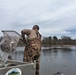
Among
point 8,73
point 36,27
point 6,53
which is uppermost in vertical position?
point 36,27

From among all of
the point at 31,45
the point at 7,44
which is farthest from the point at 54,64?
the point at 7,44

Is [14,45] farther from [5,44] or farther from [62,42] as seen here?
[62,42]

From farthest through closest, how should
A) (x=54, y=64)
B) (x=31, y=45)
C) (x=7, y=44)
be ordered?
(x=54, y=64) < (x=31, y=45) < (x=7, y=44)

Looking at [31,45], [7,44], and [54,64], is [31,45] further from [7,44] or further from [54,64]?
[54,64]

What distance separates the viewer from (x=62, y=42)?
81.4 m

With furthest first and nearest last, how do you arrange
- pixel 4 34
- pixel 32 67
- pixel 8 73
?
pixel 4 34 < pixel 32 67 < pixel 8 73

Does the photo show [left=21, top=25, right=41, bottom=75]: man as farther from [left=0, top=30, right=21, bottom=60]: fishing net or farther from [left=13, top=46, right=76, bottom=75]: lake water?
[left=0, top=30, right=21, bottom=60]: fishing net

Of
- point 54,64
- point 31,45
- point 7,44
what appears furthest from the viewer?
point 54,64

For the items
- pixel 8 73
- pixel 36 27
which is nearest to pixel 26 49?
pixel 36 27

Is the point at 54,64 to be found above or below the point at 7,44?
below

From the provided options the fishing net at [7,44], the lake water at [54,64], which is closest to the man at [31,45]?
the lake water at [54,64]

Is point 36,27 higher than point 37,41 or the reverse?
higher

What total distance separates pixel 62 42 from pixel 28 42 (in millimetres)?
77755

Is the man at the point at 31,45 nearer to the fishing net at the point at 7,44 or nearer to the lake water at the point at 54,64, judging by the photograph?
the lake water at the point at 54,64
